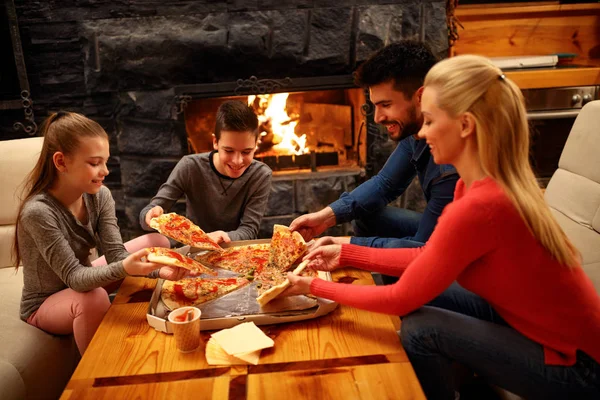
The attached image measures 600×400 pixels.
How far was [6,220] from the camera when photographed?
7.49 ft

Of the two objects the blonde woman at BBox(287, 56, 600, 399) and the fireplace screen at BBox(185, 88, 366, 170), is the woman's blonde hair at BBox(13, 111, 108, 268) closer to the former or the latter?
the blonde woman at BBox(287, 56, 600, 399)

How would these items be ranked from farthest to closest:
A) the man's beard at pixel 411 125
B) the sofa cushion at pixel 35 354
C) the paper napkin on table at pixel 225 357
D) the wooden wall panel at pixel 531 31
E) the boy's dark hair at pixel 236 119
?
the wooden wall panel at pixel 531 31 < the boy's dark hair at pixel 236 119 < the man's beard at pixel 411 125 < the sofa cushion at pixel 35 354 < the paper napkin on table at pixel 225 357

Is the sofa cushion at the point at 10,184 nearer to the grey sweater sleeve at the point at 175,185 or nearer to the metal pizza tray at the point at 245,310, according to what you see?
the grey sweater sleeve at the point at 175,185

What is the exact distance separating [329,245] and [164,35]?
206 cm

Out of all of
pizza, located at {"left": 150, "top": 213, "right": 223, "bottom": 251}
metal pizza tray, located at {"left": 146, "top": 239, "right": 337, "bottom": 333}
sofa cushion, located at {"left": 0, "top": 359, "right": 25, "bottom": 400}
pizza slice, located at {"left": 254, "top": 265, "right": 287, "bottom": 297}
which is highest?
pizza, located at {"left": 150, "top": 213, "right": 223, "bottom": 251}

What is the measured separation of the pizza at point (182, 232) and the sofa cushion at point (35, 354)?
515 millimetres

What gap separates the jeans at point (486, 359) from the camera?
131 centimetres

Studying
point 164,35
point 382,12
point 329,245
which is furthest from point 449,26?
point 329,245

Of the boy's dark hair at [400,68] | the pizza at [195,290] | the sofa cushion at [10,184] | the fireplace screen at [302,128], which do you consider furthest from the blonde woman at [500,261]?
the fireplace screen at [302,128]

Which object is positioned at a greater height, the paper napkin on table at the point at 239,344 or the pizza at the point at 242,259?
the pizza at the point at 242,259

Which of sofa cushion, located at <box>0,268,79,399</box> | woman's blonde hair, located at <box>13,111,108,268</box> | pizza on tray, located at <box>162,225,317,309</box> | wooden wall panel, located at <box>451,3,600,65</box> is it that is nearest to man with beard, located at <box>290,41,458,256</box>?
pizza on tray, located at <box>162,225,317,309</box>

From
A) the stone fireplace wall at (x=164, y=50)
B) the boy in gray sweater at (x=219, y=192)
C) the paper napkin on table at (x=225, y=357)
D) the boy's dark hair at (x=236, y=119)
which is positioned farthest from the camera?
the stone fireplace wall at (x=164, y=50)

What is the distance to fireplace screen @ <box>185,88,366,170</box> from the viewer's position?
364 centimetres

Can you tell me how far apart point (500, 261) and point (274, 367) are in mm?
617
